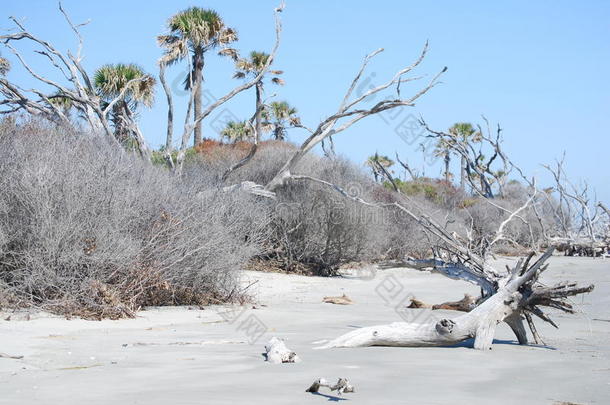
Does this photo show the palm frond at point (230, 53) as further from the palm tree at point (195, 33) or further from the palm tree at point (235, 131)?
the palm tree at point (235, 131)

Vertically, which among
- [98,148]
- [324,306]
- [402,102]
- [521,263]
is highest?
[402,102]

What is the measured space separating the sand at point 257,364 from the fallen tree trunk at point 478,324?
14 centimetres

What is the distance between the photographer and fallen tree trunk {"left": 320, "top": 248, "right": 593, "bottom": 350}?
8039mm

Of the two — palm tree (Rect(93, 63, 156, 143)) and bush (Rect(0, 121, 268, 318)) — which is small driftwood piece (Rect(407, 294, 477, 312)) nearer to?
bush (Rect(0, 121, 268, 318))

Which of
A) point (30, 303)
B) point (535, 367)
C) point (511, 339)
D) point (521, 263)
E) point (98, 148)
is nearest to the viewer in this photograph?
point (535, 367)

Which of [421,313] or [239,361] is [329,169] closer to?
[421,313]

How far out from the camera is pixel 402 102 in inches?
827

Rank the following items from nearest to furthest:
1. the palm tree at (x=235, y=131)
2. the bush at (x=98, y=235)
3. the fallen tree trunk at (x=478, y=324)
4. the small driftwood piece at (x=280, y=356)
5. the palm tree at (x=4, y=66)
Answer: the small driftwood piece at (x=280, y=356), the fallen tree trunk at (x=478, y=324), the bush at (x=98, y=235), the palm tree at (x=4, y=66), the palm tree at (x=235, y=131)

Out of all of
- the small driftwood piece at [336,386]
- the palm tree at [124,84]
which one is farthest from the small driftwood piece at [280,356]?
the palm tree at [124,84]

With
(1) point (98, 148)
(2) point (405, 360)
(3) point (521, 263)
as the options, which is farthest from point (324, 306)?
(2) point (405, 360)

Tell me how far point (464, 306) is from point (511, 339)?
2.89 meters

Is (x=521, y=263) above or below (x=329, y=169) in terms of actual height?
below

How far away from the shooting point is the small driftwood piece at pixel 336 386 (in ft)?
17.9

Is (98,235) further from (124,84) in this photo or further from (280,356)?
(124,84)
